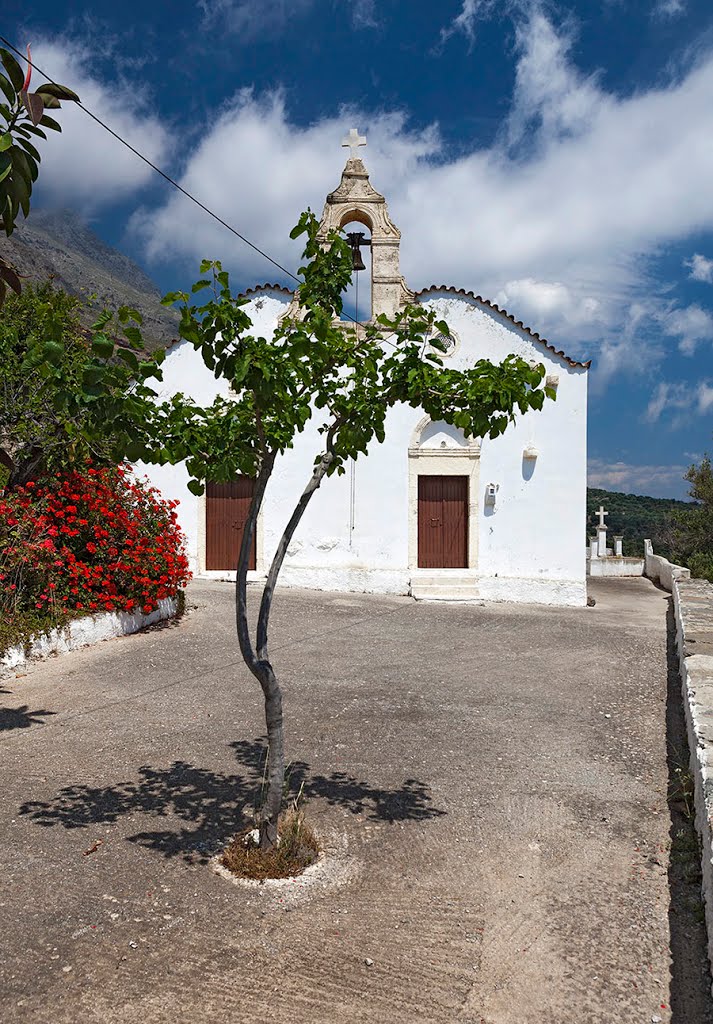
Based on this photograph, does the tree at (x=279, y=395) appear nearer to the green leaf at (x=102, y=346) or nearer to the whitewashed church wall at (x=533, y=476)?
the green leaf at (x=102, y=346)

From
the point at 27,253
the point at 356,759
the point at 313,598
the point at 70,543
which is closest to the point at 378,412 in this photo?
the point at 356,759

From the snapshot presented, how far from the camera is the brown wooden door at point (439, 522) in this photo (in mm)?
12930

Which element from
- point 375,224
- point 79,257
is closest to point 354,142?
point 375,224

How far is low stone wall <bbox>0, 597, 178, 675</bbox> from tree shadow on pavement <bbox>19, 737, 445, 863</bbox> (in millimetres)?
2980

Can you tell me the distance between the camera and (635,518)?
42.8 metres

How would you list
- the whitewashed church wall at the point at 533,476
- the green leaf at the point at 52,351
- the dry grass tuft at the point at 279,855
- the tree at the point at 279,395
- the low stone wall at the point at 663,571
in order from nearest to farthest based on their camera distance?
1. the green leaf at the point at 52,351
2. the tree at the point at 279,395
3. the dry grass tuft at the point at 279,855
4. the whitewashed church wall at the point at 533,476
5. the low stone wall at the point at 663,571

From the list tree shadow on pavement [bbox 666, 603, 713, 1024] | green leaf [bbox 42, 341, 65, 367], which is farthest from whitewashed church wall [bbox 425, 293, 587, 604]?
green leaf [bbox 42, 341, 65, 367]

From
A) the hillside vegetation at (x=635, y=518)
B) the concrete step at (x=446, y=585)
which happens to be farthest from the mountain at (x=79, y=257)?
the concrete step at (x=446, y=585)

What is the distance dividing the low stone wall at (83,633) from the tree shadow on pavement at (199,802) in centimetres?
298

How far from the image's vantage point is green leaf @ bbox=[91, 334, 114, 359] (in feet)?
8.78

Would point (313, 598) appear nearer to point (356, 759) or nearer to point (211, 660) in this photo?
point (211, 660)

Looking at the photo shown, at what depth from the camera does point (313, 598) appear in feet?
38.7

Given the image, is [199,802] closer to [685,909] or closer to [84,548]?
[685,909]

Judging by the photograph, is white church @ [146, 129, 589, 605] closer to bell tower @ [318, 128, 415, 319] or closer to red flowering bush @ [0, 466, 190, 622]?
bell tower @ [318, 128, 415, 319]
